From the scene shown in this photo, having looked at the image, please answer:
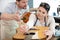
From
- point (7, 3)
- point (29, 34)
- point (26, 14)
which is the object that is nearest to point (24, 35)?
point (29, 34)

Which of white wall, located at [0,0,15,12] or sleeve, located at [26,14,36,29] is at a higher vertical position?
white wall, located at [0,0,15,12]

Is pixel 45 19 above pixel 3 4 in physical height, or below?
below

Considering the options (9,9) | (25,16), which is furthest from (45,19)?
(9,9)

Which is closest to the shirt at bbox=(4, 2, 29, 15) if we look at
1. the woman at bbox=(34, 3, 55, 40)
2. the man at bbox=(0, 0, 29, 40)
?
the man at bbox=(0, 0, 29, 40)

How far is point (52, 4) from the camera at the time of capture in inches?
44.4

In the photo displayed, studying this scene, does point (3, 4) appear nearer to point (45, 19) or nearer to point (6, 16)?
point (6, 16)

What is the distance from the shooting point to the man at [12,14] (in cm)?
115

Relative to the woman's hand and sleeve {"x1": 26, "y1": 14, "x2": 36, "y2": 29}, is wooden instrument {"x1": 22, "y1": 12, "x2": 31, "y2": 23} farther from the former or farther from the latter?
the woman's hand

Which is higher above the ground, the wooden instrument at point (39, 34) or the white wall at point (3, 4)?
the white wall at point (3, 4)

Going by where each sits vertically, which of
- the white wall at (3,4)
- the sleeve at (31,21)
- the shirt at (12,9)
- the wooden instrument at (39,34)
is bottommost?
the wooden instrument at (39,34)

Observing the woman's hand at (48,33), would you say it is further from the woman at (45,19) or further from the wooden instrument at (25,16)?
the wooden instrument at (25,16)

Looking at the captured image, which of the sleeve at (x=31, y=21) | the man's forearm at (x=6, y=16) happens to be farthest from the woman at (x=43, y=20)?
the man's forearm at (x=6, y=16)

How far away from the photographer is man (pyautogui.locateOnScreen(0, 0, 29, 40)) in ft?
3.76

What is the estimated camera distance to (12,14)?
1151 mm
